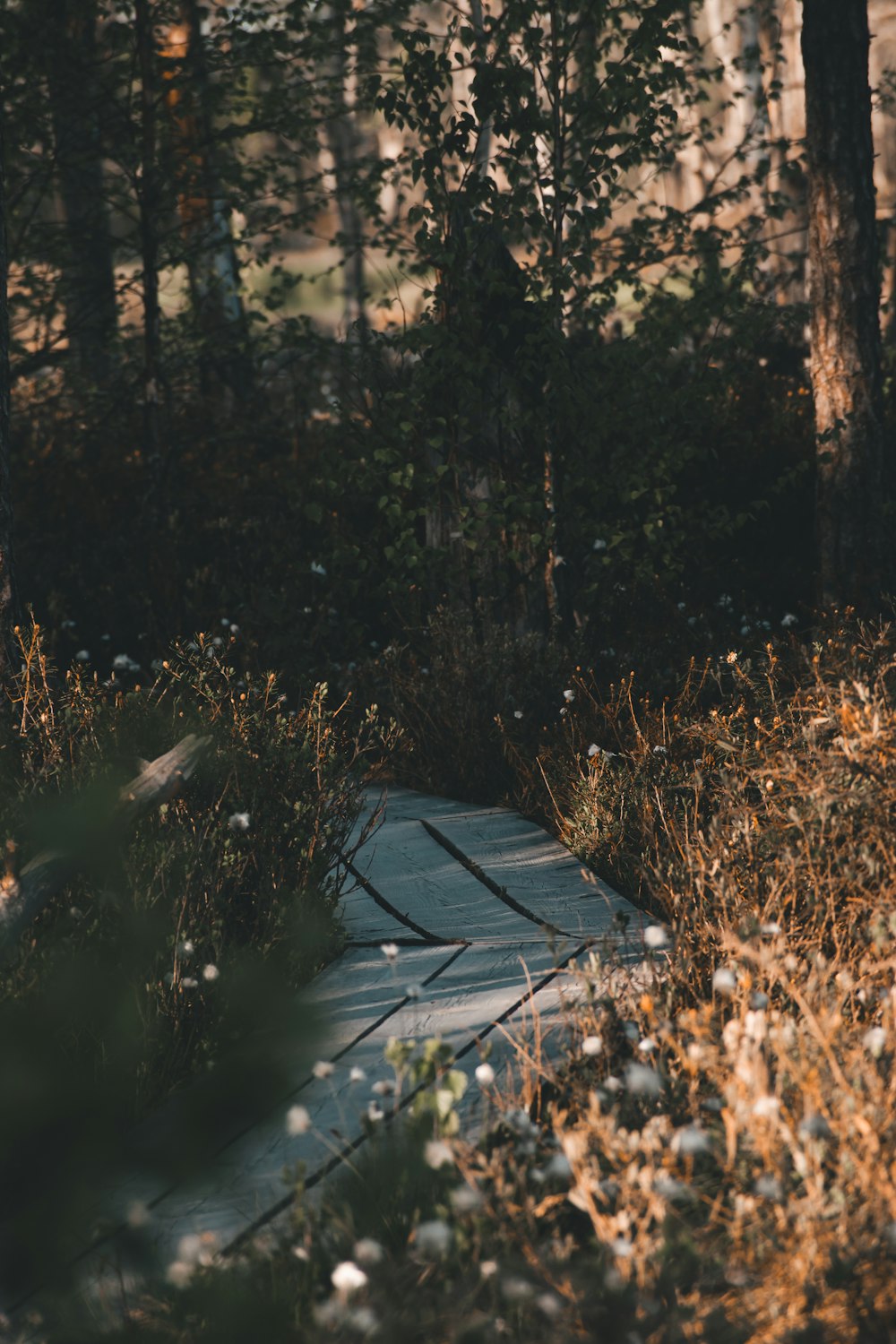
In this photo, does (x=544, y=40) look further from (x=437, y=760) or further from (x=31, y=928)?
(x=31, y=928)

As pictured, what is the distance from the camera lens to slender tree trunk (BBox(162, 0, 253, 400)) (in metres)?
8.66

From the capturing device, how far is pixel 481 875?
506 cm

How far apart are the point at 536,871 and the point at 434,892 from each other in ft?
1.62

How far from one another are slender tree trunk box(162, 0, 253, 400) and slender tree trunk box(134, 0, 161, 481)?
18cm

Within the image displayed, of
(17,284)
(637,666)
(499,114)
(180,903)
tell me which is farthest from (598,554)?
(17,284)

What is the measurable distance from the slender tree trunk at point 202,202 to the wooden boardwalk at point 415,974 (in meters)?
4.76

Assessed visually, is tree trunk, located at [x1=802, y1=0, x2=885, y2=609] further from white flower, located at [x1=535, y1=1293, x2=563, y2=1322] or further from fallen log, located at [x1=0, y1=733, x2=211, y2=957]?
white flower, located at [x1=535, y1=1293, x2=563, y2=1322]

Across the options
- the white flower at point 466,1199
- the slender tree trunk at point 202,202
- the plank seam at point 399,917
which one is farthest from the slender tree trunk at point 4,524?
the white flower at point 466,1199

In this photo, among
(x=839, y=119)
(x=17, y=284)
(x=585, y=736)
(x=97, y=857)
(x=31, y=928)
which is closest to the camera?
(x=97, y=857)

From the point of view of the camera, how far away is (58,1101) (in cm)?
219

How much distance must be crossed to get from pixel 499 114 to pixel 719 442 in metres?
3.28

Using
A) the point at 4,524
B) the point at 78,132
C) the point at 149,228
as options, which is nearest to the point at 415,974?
the point at 4,524

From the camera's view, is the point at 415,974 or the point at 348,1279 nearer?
the point at 348,1279

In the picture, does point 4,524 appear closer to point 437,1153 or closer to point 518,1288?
point 437,1153
